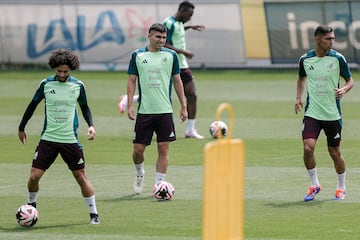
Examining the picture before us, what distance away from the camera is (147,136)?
1458cm

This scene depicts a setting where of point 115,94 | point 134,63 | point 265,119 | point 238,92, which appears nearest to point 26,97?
point 115,94

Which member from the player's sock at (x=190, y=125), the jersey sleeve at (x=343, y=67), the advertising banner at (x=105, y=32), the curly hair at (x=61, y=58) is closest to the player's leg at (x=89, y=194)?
the curly hair at (x=61, y=58)

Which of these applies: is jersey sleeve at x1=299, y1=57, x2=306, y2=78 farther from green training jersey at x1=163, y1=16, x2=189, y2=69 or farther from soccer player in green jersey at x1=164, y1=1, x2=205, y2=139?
green training jersey at x1=163, y1=16, x2=189, y2=69

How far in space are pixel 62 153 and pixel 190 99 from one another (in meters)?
8.82

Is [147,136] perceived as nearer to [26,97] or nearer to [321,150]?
[321,150]

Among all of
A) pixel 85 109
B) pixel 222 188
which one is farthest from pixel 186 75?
pixel 222 188

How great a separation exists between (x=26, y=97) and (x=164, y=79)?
15.1 meters

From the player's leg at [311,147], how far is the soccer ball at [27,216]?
3692 millimetres

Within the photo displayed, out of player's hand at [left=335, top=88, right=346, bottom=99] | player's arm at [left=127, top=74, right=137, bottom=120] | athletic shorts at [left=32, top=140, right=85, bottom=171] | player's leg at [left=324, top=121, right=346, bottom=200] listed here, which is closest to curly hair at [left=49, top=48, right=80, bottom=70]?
athletic shorts at [left=32, top=140, right=85, bottom=171]

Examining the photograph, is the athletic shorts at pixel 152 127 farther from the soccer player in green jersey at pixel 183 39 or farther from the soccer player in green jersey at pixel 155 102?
the soccer player in green jersey at pixel 183 39

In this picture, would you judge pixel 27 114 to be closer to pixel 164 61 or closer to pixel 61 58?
pixel 61 58

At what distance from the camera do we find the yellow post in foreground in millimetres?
7430

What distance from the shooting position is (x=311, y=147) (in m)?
14.1

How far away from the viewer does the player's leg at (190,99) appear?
20984mm
